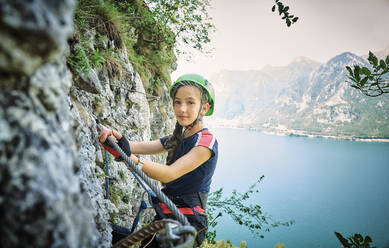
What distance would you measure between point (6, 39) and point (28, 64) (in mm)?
78

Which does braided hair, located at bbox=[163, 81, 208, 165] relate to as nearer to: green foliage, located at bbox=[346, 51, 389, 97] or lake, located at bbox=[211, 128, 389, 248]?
green foliage, located at bbox=[346, 51, 389, 97]

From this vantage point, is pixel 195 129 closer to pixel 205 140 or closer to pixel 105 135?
pixel 205 140

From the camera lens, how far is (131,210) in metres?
4.38

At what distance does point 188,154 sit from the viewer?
6.64 ft

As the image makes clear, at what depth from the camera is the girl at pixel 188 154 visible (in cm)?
198

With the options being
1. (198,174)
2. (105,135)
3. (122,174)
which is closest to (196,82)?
A: (198,174)

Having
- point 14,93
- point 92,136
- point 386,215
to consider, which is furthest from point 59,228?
point 386,215

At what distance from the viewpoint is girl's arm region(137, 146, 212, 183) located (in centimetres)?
190

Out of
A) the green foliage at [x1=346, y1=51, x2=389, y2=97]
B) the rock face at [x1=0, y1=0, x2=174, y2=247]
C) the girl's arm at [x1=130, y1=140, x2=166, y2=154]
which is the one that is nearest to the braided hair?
the girl's arm at [x1=130, y1=140, x2=166, y2=154]

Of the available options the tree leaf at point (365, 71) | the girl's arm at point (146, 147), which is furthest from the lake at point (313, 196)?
the tree leaf at point (365, 71)

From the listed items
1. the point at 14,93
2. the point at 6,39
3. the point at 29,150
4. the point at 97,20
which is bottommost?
the point at 29,150

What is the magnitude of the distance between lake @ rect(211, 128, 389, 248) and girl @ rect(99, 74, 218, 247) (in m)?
18.5

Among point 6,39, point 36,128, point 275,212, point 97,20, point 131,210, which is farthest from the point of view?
point 275,212

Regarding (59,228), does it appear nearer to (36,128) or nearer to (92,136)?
(36,128)
